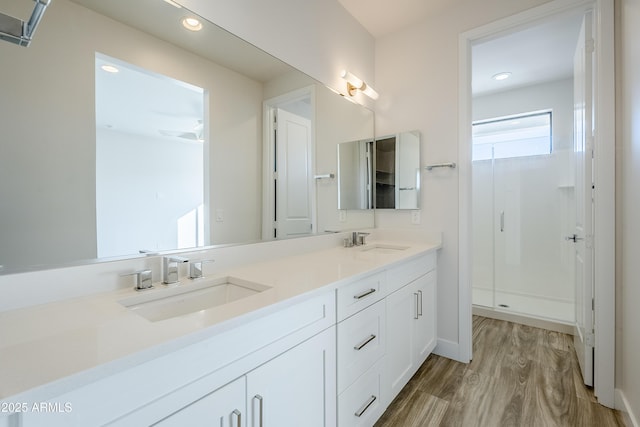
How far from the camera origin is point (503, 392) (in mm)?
1716

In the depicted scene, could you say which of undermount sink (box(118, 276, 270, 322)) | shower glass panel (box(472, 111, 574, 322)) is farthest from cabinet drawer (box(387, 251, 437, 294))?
shower glass panel (box(472, 111, 574, 322))

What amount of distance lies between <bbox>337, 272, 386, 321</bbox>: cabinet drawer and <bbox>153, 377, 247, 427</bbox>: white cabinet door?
1.57 ft

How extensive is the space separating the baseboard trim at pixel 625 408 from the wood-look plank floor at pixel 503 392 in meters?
0.05

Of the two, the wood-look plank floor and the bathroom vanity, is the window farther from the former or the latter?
the bathroom vanity

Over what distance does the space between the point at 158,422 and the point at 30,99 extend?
0.97 meters

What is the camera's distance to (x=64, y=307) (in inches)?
32.5

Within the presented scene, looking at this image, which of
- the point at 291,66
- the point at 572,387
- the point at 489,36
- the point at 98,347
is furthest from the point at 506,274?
the point at 98,347

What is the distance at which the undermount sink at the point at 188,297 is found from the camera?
95cm

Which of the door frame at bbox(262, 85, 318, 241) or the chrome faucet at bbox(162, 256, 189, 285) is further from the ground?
the door frame at bbox(262, 85, 318, 241)

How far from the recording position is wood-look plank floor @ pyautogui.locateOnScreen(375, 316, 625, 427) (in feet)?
4.91

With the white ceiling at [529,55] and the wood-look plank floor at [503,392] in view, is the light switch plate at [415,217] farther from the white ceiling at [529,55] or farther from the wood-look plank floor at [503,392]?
the white ceiling at [529,55]

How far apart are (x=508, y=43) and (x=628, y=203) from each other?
5.96ft

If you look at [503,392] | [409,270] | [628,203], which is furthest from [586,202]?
[503,392]

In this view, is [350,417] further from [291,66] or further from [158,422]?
[291,66]
